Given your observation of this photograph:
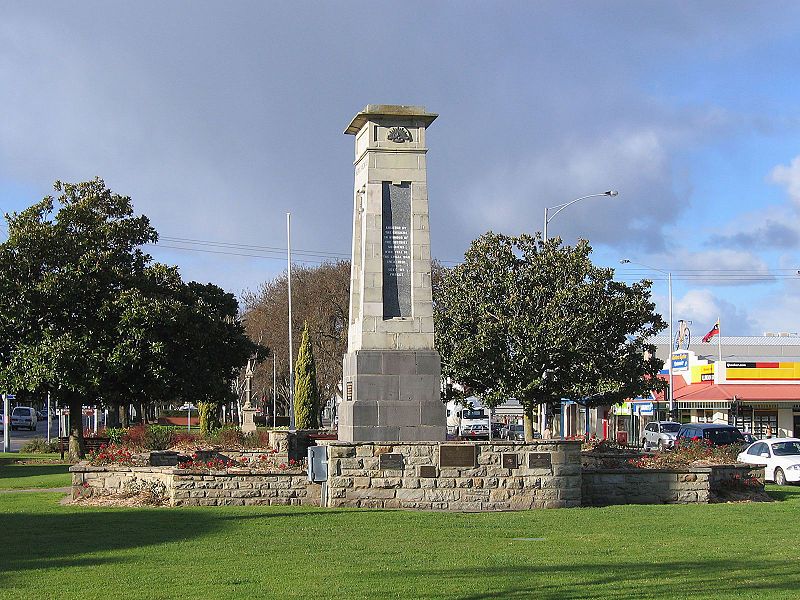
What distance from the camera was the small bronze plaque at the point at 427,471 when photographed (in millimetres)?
19422

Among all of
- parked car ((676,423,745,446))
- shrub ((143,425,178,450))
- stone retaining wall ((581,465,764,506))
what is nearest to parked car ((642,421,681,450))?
parked car ((676,423,745,446))

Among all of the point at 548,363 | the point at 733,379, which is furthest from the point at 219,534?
A: the point at 733,379

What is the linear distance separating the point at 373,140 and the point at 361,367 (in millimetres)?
4065

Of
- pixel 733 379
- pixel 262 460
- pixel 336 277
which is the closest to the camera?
pixel 262 460

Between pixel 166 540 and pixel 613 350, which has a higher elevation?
pixel 613 350

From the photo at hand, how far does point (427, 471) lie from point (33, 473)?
52.1 feet

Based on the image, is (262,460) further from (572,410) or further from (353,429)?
(572,410)

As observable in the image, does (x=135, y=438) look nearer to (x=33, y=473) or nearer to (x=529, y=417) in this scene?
(x=33, y=473)

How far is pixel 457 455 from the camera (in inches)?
769

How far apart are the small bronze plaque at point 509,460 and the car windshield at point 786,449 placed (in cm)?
1485

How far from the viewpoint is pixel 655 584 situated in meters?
11.0

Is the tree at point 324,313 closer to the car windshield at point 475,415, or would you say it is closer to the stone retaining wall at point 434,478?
the car windshield at point 475,415

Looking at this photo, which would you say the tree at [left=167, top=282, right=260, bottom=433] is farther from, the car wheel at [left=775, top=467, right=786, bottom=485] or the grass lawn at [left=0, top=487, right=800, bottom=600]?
the car wheel at [left=775, top=467, right=786, bottom=485]

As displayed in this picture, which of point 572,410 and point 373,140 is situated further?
point 572,410
